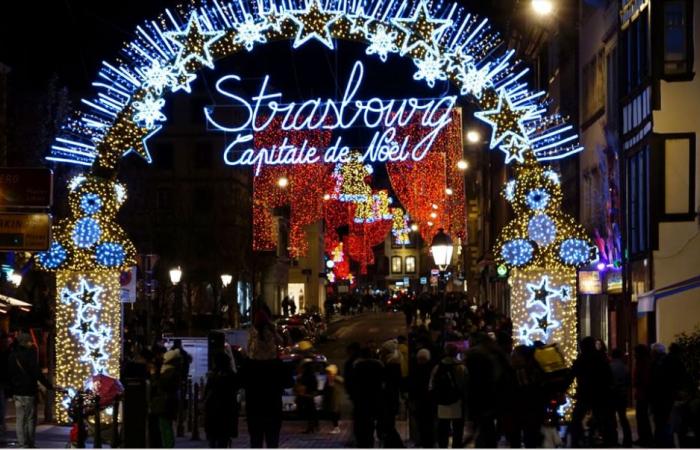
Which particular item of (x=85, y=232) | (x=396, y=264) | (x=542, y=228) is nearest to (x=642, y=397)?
(x=542, y=228)

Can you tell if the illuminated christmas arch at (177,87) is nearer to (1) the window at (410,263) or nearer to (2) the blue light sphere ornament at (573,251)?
(2) the blue light sphere ornament at (573,251)

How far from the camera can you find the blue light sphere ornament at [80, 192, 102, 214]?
982 inches

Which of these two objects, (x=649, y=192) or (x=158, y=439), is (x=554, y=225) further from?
(x=158, y=439)

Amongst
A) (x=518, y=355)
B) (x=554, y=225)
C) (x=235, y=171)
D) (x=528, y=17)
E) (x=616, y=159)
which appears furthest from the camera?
(x=235, y=171)

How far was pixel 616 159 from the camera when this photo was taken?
33.6 m

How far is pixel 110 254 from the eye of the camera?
81.7ft

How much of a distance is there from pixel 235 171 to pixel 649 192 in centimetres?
5952

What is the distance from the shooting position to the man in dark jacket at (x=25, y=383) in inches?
781

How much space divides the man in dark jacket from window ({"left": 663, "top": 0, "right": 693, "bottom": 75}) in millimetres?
14853

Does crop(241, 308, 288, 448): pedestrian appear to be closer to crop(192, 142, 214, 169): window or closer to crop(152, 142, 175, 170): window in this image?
crop(192, 142, 214, 169): window

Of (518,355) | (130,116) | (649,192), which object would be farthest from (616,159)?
(518,355)

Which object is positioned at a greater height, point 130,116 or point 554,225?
point 130,116

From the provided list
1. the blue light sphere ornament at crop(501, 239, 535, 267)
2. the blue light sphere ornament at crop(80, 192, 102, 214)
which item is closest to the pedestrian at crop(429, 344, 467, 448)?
the blue light sphere ornament at crop(501, 239, 535, 267)

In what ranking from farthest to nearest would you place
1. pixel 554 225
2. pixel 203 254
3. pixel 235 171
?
pixel 235 171
pixel 203 254
pixel 554 225
